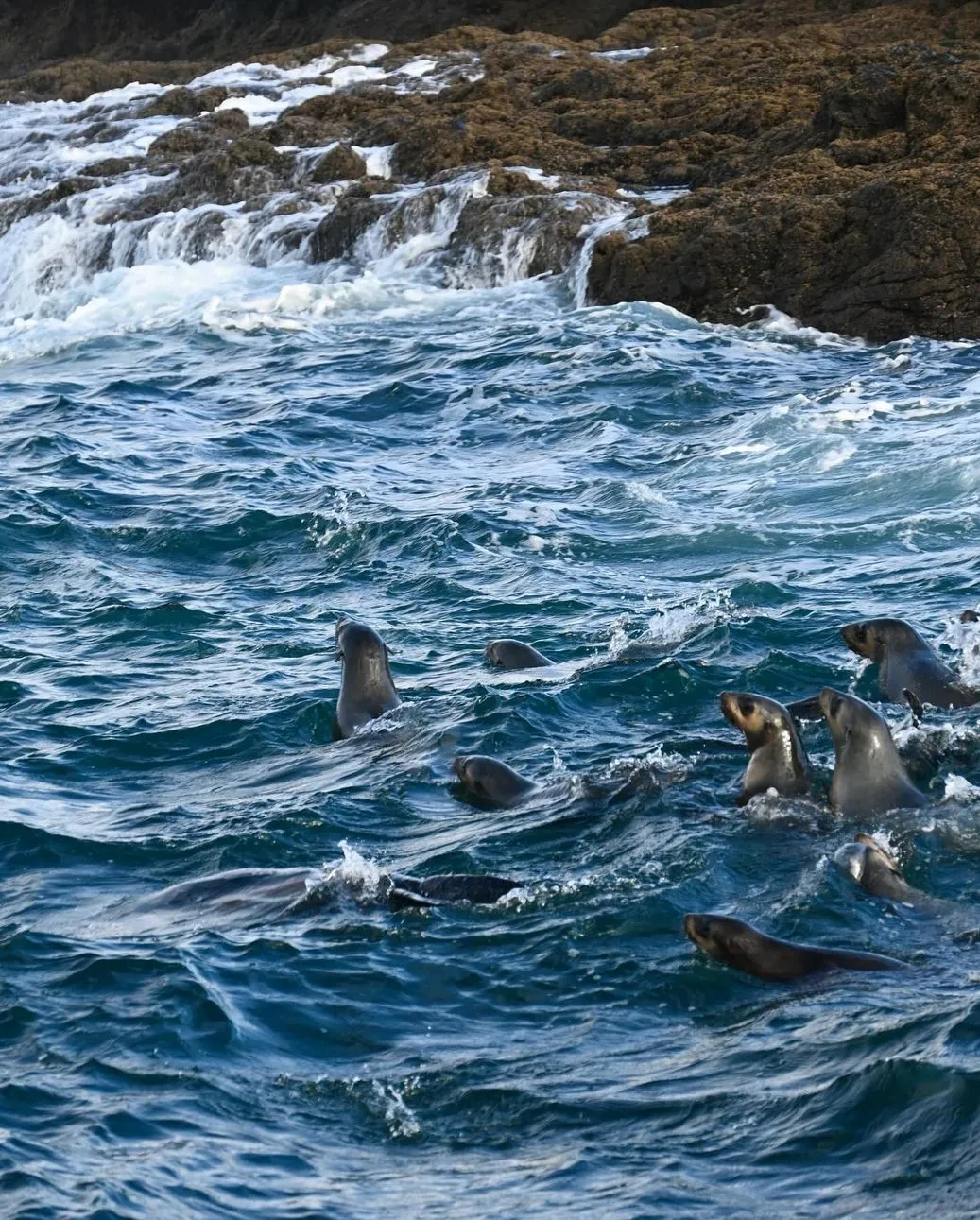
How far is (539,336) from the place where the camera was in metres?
20.1

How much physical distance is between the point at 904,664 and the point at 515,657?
7.77 ft

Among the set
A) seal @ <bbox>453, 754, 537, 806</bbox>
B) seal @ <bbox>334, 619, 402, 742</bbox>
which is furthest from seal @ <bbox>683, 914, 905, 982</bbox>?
seal @ <bbox>334, 619, 402, 742</bbox>

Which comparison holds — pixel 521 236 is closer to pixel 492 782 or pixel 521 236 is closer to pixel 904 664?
pixel 904 664

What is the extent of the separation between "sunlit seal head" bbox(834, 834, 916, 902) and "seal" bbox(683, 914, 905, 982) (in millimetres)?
510

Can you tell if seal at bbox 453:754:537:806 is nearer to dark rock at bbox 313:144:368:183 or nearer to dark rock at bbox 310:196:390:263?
dark rock at bbox 310:196:390:263

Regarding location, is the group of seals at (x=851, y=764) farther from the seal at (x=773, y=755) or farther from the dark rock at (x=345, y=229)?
the dark rock at (x=345, y=229)

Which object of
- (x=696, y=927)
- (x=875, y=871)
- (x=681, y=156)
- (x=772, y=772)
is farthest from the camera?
(x=681, y=156)

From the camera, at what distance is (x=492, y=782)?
856 centimetres

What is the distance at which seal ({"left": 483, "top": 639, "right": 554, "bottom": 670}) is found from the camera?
10578mm

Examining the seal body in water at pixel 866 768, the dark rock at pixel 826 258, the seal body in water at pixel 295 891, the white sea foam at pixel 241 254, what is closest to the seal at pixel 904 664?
the seal body in water at pixel 866 768

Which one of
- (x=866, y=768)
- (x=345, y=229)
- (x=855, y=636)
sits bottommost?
(x=855, y=636)

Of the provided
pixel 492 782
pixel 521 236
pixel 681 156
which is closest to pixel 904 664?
pixel 492 782

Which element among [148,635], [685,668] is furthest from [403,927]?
[148,635]

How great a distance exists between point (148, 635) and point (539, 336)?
9393 millimetres
